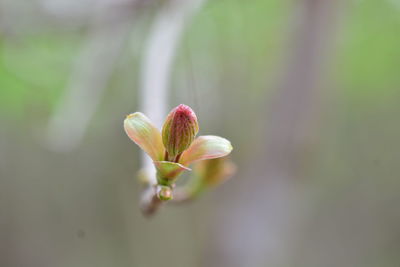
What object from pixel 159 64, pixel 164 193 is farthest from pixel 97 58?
pixel 164 193

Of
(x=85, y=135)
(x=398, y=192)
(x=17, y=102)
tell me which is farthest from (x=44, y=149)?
(x=398, y=192)

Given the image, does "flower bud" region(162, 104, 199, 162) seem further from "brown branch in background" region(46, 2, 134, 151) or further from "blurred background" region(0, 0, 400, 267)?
"brown branch in background" region(46, 2, 134, 151)

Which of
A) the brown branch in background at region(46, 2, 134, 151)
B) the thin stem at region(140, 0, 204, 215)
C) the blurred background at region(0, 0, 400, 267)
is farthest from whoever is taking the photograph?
the blurred background at region(0, 0, 400, 267)

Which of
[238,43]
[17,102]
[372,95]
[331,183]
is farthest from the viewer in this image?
[331,183]

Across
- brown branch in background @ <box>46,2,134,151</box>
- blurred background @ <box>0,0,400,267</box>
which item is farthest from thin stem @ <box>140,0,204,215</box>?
brown branch in background @ <box>46,2,134,151</box>

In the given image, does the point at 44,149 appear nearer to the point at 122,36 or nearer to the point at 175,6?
the point at 122,36

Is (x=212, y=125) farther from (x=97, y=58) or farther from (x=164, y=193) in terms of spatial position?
(x=164, y=193)

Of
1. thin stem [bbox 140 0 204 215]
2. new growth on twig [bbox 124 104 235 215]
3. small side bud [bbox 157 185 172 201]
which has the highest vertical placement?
thin stem [bbox 140 0 204 215]
